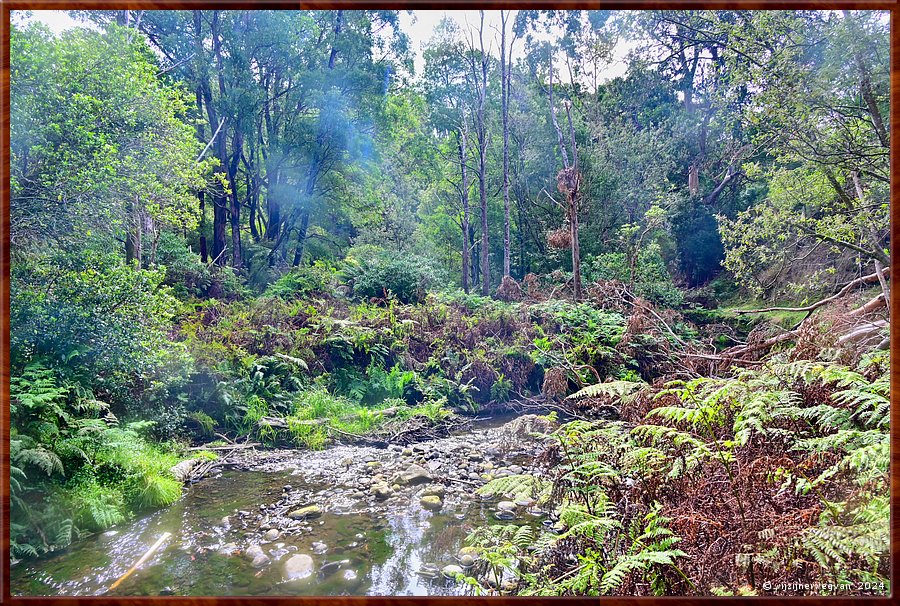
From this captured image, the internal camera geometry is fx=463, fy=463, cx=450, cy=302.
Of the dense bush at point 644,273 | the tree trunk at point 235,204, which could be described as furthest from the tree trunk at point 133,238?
the dense bush at point 644,273

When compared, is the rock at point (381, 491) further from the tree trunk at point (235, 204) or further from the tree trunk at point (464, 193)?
the tree trunk at point (235, 204)

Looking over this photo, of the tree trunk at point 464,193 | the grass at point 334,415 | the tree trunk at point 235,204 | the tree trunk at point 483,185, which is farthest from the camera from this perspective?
the grass at point 334,415

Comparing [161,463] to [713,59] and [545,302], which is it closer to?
[545,302]

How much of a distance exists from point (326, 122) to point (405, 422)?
9.09 feet

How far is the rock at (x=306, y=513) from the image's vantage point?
2885mm

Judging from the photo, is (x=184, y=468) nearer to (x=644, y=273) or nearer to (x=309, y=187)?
(x=309, y=187)

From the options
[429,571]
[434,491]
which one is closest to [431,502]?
[434,491]

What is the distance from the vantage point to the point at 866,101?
109 inches

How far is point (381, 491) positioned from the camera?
323 centimetres

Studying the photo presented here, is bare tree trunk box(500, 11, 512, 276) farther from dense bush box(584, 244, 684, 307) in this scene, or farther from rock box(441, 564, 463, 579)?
rock box(441, 564, 463, 579)

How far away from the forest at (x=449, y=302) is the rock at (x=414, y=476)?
2 centimetres

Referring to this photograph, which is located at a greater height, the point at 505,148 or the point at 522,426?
the point at 505,148

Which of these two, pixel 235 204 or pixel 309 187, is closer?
pixel 235 204

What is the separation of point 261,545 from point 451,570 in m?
1.05
